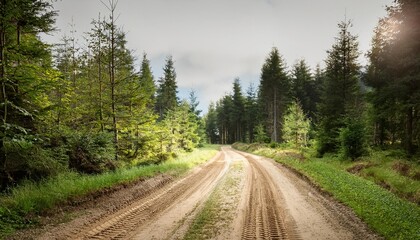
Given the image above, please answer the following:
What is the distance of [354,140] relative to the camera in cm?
1900

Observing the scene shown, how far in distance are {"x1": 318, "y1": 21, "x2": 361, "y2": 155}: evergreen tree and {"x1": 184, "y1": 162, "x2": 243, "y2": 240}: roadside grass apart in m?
16.0

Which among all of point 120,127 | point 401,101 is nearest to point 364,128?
point 401,101

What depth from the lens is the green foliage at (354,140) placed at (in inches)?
740

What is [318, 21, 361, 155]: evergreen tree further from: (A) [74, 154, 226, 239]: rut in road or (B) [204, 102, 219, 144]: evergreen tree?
(B) [204, 102, 219, 144]: evergreen tree

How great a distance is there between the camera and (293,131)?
2970cm

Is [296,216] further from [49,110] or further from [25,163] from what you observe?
[49,110]

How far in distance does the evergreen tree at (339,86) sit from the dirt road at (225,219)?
14.7 meters

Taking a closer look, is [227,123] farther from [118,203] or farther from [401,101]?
[118,203]

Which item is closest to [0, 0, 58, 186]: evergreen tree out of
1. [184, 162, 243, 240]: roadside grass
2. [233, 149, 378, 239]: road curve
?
[184, 162, 243, 240]: roadside grass

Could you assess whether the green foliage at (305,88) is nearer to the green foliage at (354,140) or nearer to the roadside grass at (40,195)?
the green foliage at (354,140)

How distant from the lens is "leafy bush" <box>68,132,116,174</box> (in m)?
12.8

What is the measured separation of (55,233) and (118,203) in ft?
9.90

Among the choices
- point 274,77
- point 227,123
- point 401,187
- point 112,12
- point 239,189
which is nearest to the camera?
point 401,187

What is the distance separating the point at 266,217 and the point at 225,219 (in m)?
1.26
